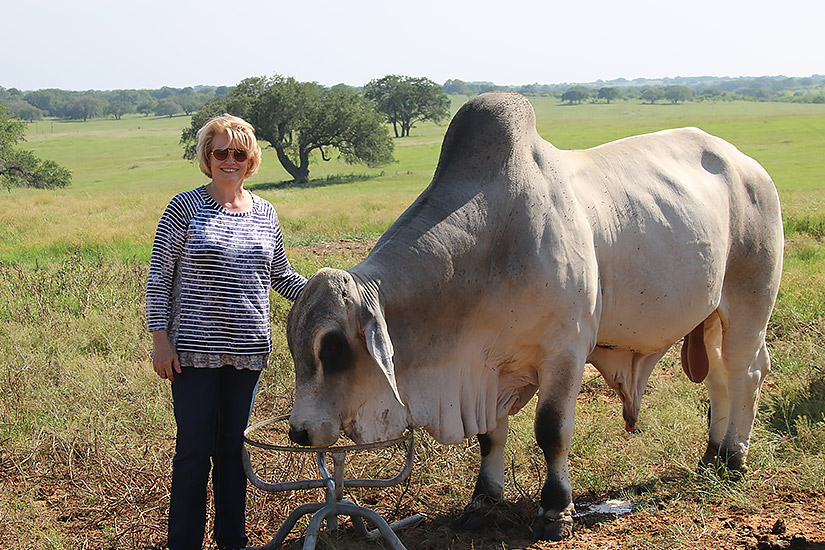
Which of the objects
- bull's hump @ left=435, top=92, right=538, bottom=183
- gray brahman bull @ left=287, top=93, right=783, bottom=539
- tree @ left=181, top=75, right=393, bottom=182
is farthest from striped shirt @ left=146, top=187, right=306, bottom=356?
tree @ left=181, top=75, right=393, bottom=182

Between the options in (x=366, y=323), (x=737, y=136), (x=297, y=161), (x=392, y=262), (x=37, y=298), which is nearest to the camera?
(x=366, y=323)

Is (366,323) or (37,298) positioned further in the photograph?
(37,298)

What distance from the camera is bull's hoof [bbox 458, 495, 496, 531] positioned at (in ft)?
13.8

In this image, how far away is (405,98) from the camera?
6850 centimetres

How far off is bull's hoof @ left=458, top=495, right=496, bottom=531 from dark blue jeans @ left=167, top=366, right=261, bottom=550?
3.74 feet

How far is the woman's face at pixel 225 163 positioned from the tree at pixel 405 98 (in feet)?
213

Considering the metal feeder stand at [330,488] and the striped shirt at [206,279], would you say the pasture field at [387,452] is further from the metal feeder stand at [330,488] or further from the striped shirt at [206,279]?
the striped shirt at [206,279]

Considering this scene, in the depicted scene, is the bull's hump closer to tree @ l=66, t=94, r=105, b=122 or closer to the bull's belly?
the bull's belly

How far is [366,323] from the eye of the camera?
3.29 m

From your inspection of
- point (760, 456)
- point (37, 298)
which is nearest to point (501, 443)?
point (760, 456)

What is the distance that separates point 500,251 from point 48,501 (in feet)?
9.55

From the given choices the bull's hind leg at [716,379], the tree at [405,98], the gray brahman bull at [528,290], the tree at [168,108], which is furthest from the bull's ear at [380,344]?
the tree at [168,108]

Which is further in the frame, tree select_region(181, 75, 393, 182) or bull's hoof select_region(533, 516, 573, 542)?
tree select_region(181, 75, 393, 182)

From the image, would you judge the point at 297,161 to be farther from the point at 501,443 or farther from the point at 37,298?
the point at 501,443
